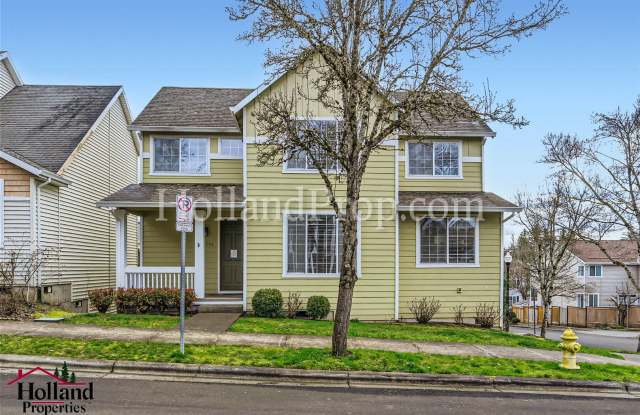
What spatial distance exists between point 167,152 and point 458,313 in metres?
10.5

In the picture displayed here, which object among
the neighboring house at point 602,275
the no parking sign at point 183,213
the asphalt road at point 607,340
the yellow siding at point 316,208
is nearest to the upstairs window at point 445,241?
the yellow siding at point 316,208

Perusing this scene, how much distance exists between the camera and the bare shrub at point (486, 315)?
56.4 ft

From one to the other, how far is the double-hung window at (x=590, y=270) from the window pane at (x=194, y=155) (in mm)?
36975

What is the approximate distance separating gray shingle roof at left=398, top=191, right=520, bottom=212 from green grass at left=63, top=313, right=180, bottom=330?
7.42 metres

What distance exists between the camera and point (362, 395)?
7953 mm

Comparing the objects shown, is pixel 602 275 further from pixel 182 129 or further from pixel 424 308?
pixel 182 129

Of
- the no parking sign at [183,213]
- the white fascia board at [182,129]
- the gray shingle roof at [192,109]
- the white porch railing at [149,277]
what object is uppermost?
the gray shingle roof at [192,109]

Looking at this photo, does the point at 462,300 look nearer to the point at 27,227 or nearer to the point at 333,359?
the point at 333,359

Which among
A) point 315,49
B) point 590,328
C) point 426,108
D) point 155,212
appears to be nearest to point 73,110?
point 155,212

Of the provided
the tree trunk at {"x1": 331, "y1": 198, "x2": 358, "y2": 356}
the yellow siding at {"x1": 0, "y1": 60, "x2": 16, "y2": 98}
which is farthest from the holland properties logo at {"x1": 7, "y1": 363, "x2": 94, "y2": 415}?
the yellow siding at {"x1": 0, "y1": 60, "x2": 16, "y2": 98}

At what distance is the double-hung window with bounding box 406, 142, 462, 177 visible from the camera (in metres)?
18.6

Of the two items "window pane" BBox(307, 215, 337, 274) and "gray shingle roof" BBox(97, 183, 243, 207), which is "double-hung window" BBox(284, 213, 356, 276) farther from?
"gray shingle roof" BBox(97, 183, 243, 207)

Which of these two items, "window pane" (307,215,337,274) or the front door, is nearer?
"window pane" (307,215,337,274)

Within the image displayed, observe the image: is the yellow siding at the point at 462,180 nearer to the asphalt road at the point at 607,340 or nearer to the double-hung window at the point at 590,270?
the asphalt road at the point at 607,340
